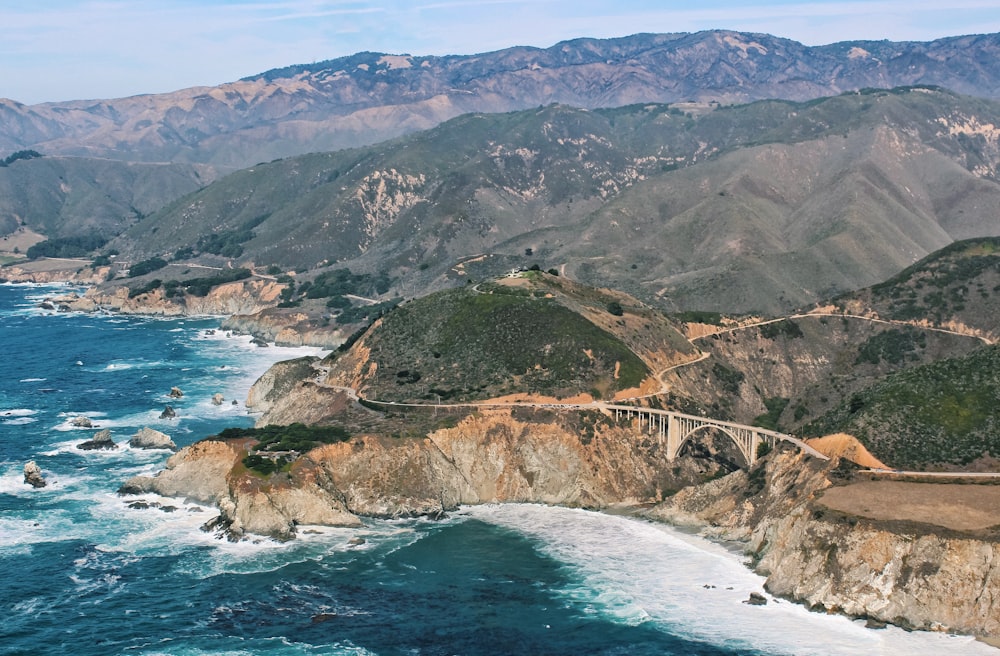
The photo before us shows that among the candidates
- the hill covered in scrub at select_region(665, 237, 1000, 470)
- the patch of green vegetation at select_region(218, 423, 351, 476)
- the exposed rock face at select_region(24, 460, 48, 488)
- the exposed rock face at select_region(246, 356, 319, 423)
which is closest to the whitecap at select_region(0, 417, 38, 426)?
the exposed rock face at select_region(246, 356, 319, 423)

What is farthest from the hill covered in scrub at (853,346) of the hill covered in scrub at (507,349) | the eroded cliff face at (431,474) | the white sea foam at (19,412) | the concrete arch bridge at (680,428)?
the white sea foam at (19,412)

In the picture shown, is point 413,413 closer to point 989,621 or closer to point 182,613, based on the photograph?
point 182,613

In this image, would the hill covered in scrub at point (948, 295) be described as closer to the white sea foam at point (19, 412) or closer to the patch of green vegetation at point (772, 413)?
the patch of green vegetation at point (772, 413)

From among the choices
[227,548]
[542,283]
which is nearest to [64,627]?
[227,548]

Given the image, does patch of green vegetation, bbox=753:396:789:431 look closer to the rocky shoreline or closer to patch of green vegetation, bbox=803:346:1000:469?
the rocky shoreline

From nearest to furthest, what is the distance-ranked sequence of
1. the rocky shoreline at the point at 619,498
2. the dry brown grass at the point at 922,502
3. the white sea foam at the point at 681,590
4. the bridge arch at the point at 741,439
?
the white sea foam at the point at 681,590 < the rocky shoreline at the point at 619,498 < the dry brown grass at the point at 922,502 < the bridge arch at the point at 741,439

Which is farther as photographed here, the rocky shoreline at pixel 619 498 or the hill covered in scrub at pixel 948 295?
the hill covered in scrub at pixel 948 295

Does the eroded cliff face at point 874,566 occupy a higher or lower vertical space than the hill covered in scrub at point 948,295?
lower

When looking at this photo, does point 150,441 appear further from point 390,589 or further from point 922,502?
point 922,502
